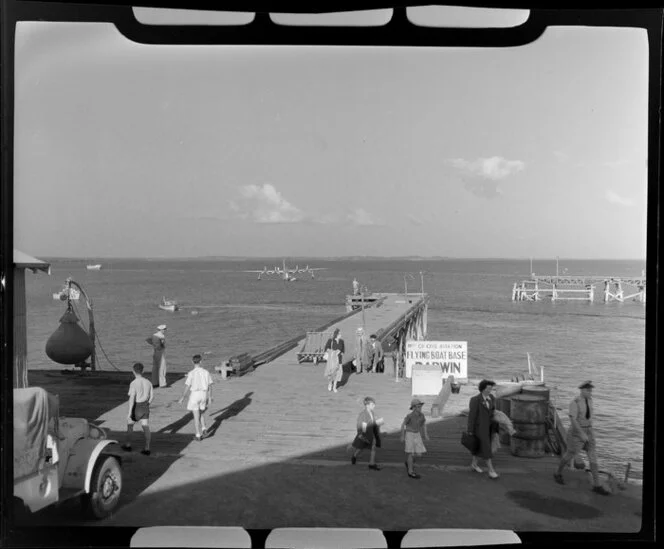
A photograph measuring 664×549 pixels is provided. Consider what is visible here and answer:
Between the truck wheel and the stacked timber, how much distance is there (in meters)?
6.71

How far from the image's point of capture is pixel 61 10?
13.9 ft

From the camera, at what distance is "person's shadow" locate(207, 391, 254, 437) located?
8602 millimetres

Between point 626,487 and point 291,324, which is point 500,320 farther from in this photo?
point 626,487

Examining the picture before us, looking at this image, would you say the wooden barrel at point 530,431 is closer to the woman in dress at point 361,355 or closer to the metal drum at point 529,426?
the metal drum at point 529,426

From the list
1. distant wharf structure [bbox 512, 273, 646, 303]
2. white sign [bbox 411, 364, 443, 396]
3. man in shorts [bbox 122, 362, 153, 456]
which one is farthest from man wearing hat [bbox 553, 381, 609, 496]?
distant wharf structure [bbox 512, 273, 646, 303]

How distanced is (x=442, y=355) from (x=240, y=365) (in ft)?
13.3

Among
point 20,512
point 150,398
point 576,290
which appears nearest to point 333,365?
point 150,398

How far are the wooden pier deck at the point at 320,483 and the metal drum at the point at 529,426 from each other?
0.14 metres

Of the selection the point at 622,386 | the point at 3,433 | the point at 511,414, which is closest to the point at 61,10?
the point at 3,433

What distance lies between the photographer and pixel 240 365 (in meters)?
12.9

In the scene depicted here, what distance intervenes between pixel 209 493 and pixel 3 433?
2608 mm

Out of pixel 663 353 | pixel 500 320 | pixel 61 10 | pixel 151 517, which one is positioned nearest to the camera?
pixel 663 353

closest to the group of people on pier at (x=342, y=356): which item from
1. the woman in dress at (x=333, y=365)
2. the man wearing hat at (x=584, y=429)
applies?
the woman in dress at (x=333, y=365)

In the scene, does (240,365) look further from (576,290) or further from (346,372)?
(576,290)
